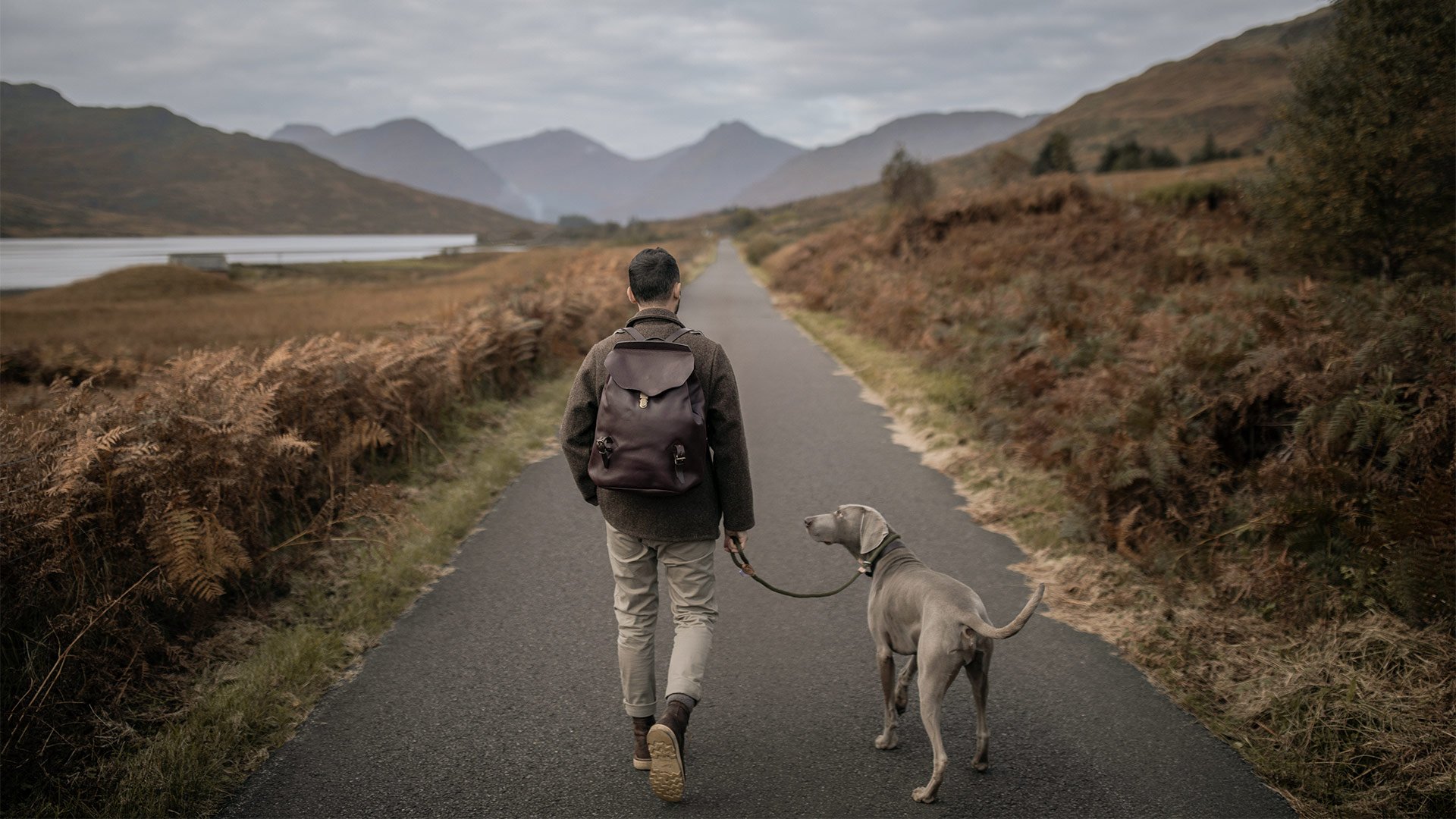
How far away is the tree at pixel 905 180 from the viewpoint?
30500mm

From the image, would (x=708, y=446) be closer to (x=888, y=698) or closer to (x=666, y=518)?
(x=666, y=518)

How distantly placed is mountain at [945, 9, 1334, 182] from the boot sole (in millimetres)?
81599

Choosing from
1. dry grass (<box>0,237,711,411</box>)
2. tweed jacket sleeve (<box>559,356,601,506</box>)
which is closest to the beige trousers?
tweed jacket sleeve (<box>559,356,601,506</box>)

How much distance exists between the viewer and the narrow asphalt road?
3.10 m

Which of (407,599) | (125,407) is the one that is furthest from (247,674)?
(125,407)

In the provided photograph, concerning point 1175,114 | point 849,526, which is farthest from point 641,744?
point 1175,114

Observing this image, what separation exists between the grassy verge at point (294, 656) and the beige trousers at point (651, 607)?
1.62m

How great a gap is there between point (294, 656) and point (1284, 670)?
4927 millimetres

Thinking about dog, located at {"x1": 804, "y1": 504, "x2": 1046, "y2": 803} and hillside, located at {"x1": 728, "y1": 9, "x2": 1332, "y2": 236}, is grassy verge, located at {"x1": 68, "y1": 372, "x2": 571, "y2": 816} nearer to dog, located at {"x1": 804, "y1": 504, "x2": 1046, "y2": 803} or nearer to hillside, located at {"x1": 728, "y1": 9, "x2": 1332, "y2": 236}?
dog, located at {"x1": 804, "y1": 504, "x2": 1046, "y2": 803}

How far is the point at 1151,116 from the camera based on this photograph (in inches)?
5797

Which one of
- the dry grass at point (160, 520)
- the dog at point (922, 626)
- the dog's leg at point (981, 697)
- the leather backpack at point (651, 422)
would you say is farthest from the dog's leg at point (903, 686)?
the dry grass at point (160, 520)

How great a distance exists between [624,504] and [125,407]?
12.4ft

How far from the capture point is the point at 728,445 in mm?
3285

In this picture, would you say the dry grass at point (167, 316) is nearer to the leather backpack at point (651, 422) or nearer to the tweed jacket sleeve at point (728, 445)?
the leather backpack at point (651, 422)
